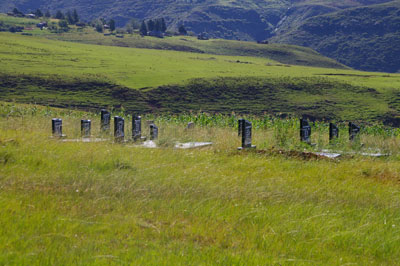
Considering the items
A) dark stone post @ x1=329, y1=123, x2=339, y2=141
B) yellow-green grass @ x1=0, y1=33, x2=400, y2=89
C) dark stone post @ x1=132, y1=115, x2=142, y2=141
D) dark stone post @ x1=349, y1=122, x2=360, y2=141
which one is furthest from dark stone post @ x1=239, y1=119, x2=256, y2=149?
yellow-green grass @ x1=0, y1=33, x2=400, y2=89

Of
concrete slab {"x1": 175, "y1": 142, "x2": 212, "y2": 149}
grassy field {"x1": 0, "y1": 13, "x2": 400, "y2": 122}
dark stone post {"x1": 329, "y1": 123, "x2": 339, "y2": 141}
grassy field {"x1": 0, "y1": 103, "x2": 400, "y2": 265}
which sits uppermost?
grassy field {"x1": 0, "y1": 13, "x2": 400, "y2": 122}

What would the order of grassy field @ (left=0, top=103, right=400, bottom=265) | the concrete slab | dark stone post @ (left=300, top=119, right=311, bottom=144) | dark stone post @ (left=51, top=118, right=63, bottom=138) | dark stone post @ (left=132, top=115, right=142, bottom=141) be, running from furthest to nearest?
dark stone post @ (left=132, top=115, right=142, bottom=141) → dark stone post @ (left=300, top=119, right=311, bottom=144) → dark stone post @ (left=51, top=118, right=63, bottom=138) → the concrete slab → grassy field @ (left=0, top=103, right=400, bottom=265)

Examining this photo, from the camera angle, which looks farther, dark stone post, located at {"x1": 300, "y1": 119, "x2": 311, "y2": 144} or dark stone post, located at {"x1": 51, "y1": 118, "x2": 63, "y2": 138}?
dark stone post, located at {"x1": 300, "y1": 119, "x2": 311, "y2": 144}

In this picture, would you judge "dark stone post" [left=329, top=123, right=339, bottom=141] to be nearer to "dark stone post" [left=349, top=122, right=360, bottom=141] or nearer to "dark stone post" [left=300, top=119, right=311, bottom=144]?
"dark stone post" [left=349, top=122, right=360, bottom=141]

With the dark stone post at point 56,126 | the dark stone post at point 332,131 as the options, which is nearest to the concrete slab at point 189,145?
the dark stone post at point 56,126

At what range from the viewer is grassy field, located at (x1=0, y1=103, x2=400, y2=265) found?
6141 mm

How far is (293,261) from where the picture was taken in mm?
6125

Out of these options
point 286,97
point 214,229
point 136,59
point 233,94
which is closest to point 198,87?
point 233,94

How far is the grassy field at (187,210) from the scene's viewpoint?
242 inches

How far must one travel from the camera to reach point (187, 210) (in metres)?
7.78

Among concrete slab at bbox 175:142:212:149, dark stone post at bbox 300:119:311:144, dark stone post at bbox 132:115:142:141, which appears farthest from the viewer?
dark stone post at bbox 132:115:142:141

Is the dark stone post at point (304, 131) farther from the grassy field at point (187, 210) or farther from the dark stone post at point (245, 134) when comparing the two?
the grassy field at point (187, 210)

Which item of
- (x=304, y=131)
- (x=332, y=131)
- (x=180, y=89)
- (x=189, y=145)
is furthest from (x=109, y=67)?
(x=189, y=145)

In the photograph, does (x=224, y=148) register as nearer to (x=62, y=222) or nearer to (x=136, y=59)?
(x=62, y=222)
